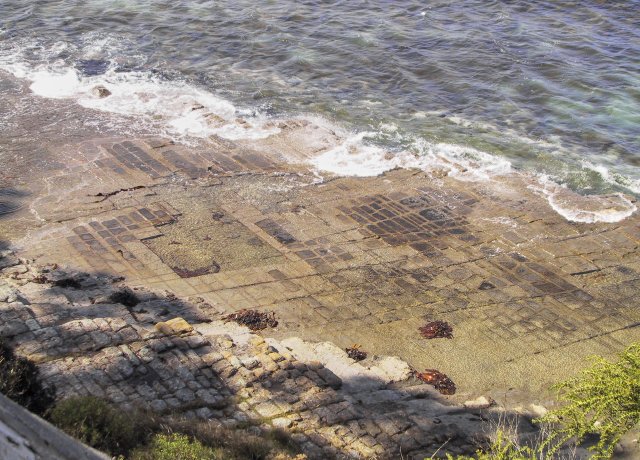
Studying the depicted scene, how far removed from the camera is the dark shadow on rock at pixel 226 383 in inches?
335

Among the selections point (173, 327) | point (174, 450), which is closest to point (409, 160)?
point (173, 327)

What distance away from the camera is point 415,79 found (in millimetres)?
23156

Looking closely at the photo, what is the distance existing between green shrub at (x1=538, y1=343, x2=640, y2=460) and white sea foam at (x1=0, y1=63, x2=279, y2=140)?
36.6 feet

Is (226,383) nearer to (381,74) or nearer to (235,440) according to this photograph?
(235,440)

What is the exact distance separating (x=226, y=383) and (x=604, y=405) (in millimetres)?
4439

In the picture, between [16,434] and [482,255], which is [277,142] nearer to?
[482,255]

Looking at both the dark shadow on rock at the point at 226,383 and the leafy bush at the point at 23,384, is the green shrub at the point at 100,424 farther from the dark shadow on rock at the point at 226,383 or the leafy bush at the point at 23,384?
the dark shadow on rock at the point at 226,383

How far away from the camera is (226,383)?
30.0 ft

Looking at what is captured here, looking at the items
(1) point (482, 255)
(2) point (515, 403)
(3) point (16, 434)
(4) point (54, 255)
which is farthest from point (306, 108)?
(3) point (16, 434)

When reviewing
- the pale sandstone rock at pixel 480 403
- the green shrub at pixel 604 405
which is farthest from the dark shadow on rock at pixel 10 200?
the green shrub at pixel 604 405

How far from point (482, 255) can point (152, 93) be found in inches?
437

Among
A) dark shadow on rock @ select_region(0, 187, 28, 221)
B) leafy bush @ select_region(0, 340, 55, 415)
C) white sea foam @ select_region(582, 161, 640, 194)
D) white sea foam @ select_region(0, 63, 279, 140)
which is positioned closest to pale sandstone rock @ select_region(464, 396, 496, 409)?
leafy bush @ select_region(0, 340, 55, 415)

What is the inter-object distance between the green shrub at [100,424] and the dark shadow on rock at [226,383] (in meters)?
0.59

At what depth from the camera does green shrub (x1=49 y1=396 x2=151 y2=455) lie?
7.08 metres
